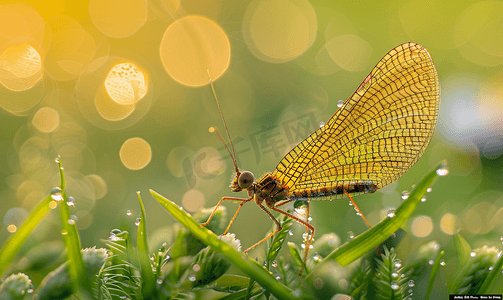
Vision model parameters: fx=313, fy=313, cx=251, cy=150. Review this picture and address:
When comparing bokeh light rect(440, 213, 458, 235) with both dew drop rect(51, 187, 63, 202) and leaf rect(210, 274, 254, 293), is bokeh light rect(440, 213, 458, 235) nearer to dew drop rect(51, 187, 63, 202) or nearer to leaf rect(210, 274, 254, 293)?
leaf rect(210, 274, 254, 293)

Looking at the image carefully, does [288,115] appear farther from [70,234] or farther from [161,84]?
[70,234]

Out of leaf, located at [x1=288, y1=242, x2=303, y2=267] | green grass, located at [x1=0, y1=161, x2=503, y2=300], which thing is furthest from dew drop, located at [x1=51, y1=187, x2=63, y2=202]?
leaf, located at [x1=288, y1=242, x2=303, y2=267]

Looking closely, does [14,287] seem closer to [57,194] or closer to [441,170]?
[57,194]

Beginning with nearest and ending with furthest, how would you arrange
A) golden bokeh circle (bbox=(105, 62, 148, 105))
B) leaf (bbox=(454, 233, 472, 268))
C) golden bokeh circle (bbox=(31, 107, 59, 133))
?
1. leaf (bbox=(454, 233, 472, 268))
2. golden bokeh circle (bbox=(31, 107, 59, 133))
3. golden bokeh circle (bbox=(105, 62, 148, 105))

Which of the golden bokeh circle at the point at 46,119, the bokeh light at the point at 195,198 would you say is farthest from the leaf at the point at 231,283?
the golden bokeh circle at the point at 46,119

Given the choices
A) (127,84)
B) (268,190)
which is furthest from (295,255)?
(127,84)
